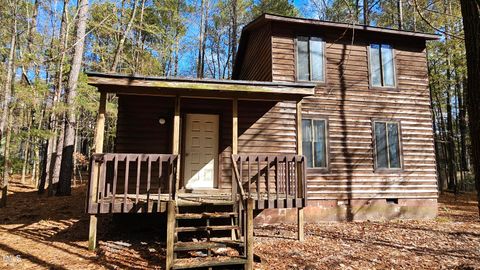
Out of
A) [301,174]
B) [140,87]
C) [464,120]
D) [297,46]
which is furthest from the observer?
[464,120]

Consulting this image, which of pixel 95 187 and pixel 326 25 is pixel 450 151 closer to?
pixel 326 25

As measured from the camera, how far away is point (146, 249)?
6.18m

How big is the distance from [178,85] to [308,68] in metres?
4.83

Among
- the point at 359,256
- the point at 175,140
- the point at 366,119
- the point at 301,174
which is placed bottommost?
the point at 359,256

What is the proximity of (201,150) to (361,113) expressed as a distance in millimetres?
5362

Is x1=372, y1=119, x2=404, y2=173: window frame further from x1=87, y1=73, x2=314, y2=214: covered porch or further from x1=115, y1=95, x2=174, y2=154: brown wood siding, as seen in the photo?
x1=115, y1=95, x2=174, y2=154: brown wood siding

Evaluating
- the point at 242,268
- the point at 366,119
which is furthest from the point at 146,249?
the point at 366,119

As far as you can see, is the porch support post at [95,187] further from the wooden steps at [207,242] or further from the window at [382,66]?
the window at [382,66]

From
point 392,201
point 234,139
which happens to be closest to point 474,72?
point 234,139

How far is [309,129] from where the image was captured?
30.7 ft

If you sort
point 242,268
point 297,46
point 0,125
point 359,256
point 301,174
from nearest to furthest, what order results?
1. point 242,268
2. point 359,256
3. point 301,174
4. point 297,46
5. point 0,125

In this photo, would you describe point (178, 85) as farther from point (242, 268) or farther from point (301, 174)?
point (242, 268)

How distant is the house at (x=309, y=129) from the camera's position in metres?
7.98

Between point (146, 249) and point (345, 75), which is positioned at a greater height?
point (345, 75)
